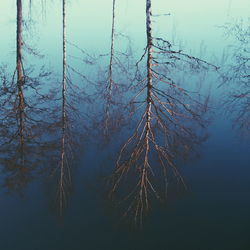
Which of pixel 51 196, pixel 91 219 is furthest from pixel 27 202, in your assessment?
pixel 91 219

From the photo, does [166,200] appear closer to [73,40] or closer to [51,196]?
[51,196]

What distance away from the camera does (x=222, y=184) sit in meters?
8.06

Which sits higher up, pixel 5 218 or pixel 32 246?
pixel 5 218

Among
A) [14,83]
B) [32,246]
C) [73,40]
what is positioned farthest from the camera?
[73,40]

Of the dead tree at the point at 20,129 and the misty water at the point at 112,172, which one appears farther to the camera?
the dead tree at the point at 20,129

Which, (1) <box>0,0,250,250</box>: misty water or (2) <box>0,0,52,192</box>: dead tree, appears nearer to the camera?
(1) <box>0,0,250,250</box>: misty water

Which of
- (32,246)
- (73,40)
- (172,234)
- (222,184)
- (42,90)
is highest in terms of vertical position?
(73,40)

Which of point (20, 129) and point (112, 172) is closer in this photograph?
point (112, 172)

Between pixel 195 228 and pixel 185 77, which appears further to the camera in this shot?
pixel 185 77

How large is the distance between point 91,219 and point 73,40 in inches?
820

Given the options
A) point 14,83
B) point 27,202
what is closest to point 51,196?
point 27,202

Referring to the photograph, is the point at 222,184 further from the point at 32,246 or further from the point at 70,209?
the point at 32,246

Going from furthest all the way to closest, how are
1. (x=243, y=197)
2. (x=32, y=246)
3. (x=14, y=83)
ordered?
1. (x=14, y=83)
2. (x=243, y=197)
3. (x=32, y=246)

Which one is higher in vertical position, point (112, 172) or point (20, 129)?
point (20, 129)
